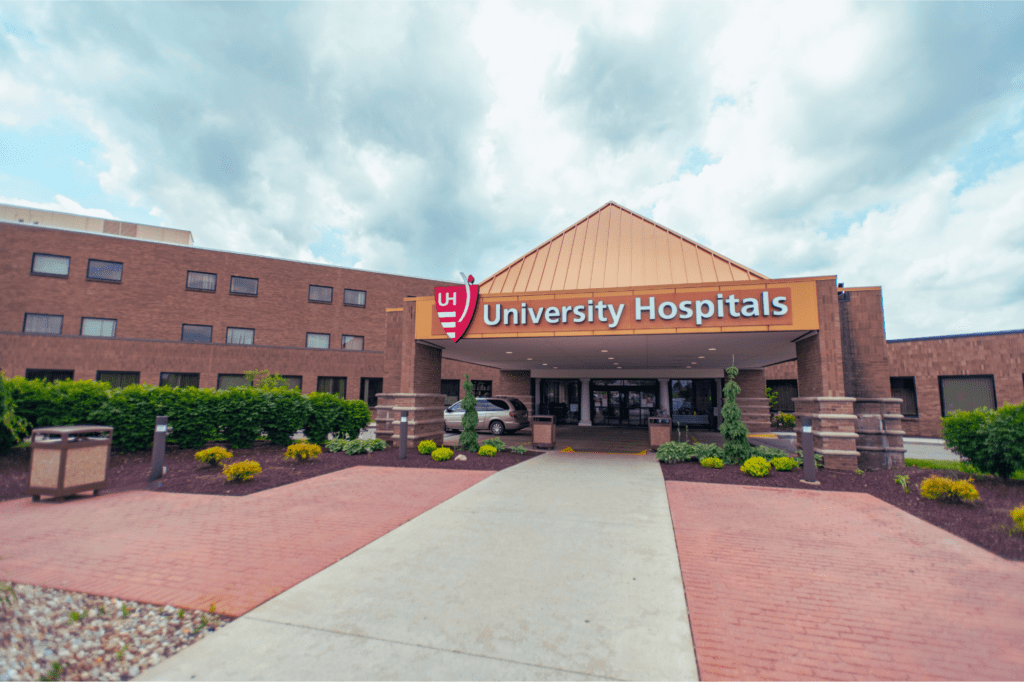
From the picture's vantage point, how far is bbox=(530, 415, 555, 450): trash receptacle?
15467mm

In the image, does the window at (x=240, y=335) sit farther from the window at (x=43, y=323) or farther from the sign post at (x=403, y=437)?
the sign post at (x=403, y=437)

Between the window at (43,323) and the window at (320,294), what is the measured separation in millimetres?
12836

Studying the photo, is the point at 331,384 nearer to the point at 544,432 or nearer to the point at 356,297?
the point at 356,297

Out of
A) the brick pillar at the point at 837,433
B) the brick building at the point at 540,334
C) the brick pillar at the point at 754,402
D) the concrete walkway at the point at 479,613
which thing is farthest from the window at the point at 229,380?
the brick pillar at the point at 837,433

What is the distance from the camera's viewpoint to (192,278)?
27.5 meters

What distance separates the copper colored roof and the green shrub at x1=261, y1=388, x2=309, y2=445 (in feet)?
21.3

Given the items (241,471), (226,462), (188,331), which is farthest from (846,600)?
(188,331)

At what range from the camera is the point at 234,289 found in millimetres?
28609

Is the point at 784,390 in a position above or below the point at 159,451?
above

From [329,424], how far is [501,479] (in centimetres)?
694

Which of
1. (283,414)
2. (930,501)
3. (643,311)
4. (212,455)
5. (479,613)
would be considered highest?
(643,311)

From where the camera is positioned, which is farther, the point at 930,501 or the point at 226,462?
the point at 226,462

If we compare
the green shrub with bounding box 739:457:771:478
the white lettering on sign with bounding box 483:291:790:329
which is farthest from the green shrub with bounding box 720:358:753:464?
the white lettering on sign with bounding box 483:291:790:329

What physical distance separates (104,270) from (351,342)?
14.2 m
